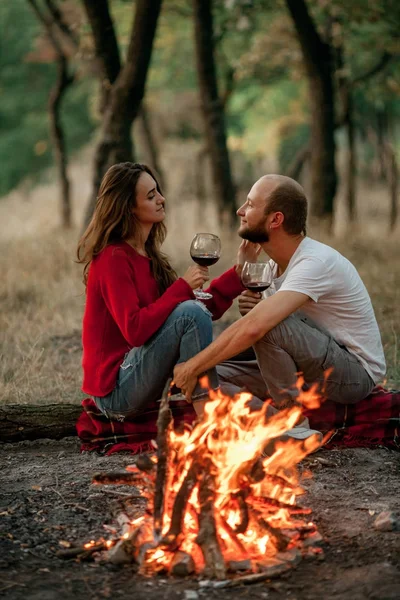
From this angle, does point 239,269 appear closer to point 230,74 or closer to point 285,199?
point 285,199

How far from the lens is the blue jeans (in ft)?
16.5

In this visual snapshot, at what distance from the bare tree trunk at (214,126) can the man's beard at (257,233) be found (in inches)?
340

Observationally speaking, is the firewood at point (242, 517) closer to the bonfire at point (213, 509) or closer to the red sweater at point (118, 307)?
the bonfire at point (213, 509)

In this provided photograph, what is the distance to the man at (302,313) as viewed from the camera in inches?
Answer: 197

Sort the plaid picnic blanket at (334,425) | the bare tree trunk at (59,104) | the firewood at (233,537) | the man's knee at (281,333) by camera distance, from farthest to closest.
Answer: the bare tree trunk at (59,104) < the plaid picnic blanket at (334,425) < the man's knee at (281,333) < the firewood at (233,537)

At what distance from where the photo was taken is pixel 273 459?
14.5 feet

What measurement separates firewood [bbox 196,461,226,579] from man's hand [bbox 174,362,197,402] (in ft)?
3.73

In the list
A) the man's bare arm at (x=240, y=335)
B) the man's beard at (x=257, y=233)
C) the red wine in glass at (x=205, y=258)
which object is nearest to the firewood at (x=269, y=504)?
the man's bare arm at (x=240, y=335)

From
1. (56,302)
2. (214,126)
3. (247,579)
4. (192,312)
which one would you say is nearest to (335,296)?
(192,312)

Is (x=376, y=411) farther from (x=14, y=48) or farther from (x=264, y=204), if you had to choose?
(x=14, y=48)

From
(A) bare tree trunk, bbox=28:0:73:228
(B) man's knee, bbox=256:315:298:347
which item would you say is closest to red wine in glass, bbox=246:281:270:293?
(B) man's knee, bbox=256:315:298:347

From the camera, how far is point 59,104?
16.5m

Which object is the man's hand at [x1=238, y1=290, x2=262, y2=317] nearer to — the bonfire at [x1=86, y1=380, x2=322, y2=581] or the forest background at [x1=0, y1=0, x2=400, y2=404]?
the bonfire at [x1=86, y1=380, x2=322, y2=581]

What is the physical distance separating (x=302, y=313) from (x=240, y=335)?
31.3 inches
